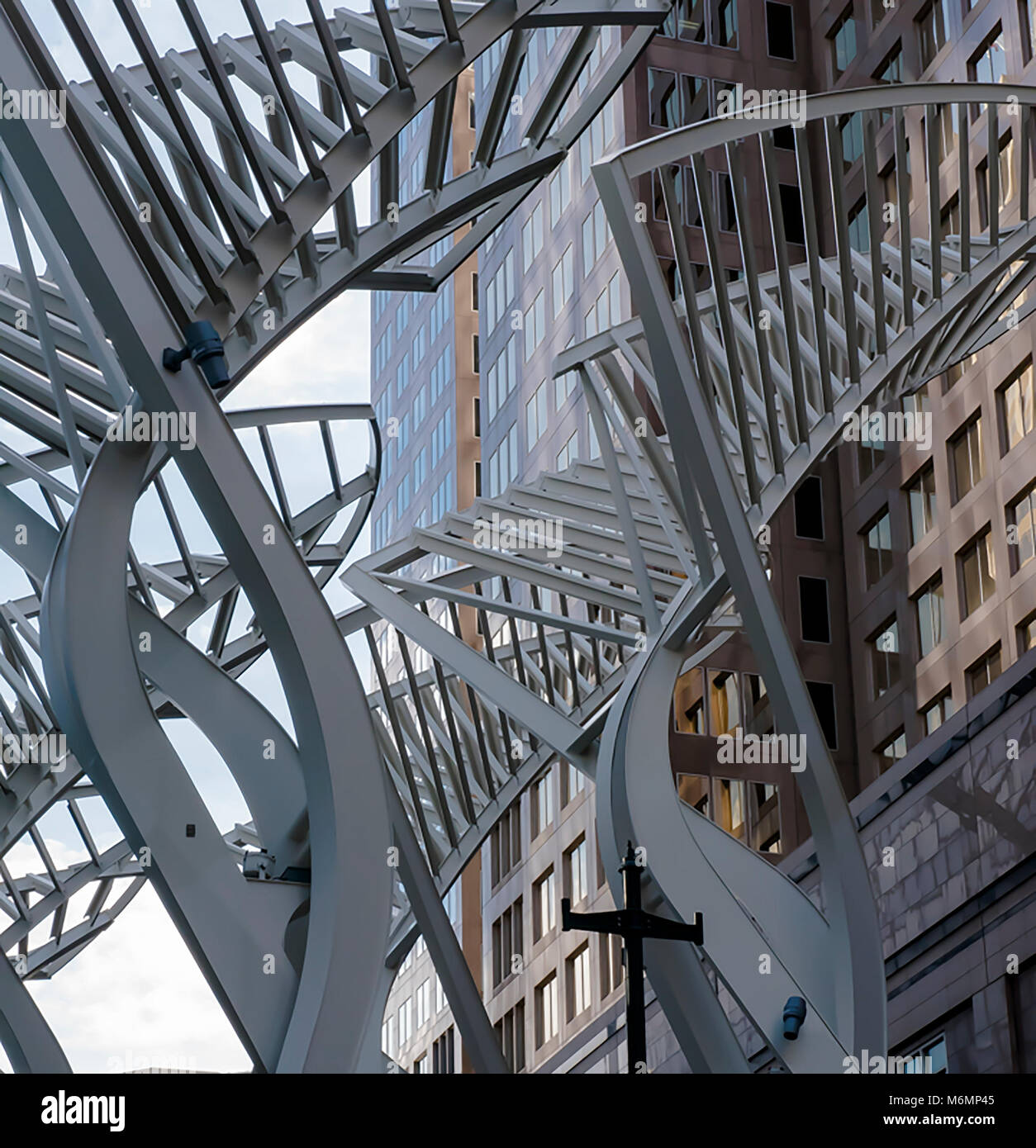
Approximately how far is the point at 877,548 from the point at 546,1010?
19.4 meters

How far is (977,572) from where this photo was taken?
129 feet

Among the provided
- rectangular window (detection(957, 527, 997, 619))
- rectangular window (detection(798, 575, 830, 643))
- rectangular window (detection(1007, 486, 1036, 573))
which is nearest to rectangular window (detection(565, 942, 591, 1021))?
rectangular window (detection(798, 575, 830, 643))

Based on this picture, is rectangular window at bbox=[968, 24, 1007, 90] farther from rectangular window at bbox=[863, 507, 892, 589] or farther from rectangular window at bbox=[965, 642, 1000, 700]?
rectangular window at bbox=[965, 642, 1000, 700]

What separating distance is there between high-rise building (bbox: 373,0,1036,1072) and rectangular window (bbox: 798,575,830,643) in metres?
0.07

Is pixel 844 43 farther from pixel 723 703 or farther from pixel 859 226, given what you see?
pixel 723 703

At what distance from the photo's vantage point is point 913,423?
41906mm

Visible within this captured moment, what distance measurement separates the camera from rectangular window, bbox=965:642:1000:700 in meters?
37.6

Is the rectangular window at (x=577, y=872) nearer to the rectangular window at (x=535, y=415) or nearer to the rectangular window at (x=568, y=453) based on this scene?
the rectangular window at (x=568, y=453)

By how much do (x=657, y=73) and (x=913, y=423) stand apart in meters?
18.8

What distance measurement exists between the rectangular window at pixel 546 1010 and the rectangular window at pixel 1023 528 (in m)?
24.1

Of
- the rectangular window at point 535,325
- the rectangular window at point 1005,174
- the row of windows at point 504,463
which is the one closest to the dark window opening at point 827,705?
the rectangular window at point 1005,174
